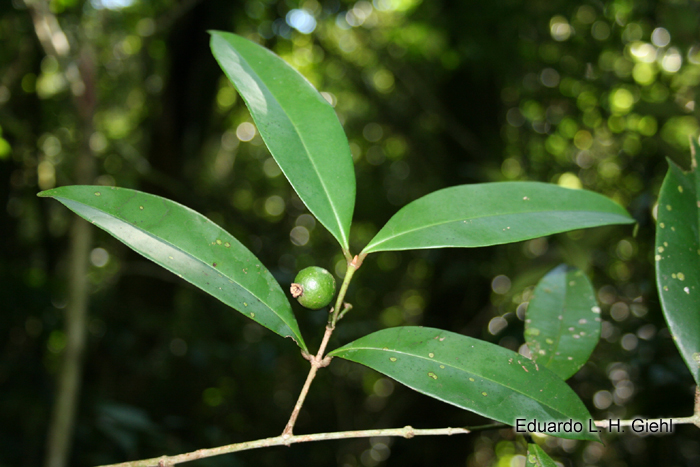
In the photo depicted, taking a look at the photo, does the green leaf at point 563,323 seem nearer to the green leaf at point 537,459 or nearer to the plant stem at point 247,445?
the green leaf at point 537,459

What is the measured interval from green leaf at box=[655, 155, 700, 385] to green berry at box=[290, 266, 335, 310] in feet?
1.16

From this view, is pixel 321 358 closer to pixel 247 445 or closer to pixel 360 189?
pixel 247 445

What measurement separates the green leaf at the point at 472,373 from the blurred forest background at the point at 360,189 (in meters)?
0.68

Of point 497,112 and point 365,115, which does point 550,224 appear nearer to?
point 497,112

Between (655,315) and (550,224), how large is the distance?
39.4 inches

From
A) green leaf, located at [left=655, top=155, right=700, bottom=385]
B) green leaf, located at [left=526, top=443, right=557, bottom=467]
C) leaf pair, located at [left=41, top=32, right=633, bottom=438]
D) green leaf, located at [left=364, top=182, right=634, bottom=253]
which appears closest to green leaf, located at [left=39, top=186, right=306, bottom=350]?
leaf pair, located at [left=41, top=32, right=633, bottom=438]

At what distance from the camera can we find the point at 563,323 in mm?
731

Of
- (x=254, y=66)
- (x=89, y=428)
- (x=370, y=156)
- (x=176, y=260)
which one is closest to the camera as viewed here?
(x=176, y=260)

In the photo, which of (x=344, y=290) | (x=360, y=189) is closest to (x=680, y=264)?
(x=344, y=290)

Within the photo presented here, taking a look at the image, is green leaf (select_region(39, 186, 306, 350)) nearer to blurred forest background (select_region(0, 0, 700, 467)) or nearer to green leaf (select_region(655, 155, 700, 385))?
green leaf (select_region(655, 155, 700, 385))

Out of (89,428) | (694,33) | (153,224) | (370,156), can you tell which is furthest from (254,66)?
(370,156)

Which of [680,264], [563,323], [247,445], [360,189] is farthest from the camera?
[360,189]

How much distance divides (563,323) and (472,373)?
0.27 metres

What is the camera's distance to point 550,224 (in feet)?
1.92
